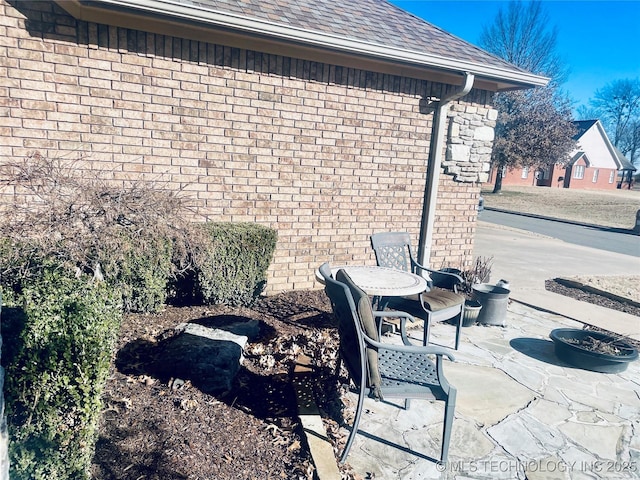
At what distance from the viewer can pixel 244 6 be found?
16.5 feet

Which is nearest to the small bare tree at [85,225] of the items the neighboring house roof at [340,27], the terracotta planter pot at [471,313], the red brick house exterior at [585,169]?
the neighboring house roof at [340,27]

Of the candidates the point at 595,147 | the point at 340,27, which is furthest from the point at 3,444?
the point at 595,147

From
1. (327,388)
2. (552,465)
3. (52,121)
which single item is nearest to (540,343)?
(552,465)

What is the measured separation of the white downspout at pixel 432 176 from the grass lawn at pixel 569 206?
676 inches

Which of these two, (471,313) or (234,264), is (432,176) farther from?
(234,264)

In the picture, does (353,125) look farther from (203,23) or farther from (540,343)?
(540,343)

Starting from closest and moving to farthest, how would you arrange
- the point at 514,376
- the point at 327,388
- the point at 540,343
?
the point at 327,388 < the point at 514,376 < the point at 540,343

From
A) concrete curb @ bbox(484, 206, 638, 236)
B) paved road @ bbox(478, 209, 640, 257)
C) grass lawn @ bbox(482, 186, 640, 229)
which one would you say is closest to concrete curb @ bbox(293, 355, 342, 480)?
paved road @ bbox(478, 209, 640, 257)

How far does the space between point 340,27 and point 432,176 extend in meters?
2.31

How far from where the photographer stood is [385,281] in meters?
3.91

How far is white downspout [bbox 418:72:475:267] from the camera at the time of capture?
614cm

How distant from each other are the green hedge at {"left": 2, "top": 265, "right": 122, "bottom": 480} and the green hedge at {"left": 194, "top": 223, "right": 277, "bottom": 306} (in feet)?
7.58

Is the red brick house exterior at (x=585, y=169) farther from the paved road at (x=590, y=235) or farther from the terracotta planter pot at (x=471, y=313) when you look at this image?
the terracotta planter pot at (x=471, y=313)

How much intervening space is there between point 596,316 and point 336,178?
154 inches
